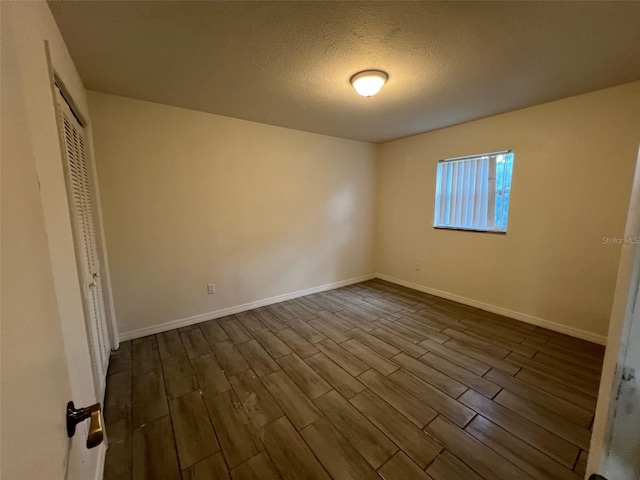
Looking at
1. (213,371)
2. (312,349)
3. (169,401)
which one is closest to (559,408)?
(312,349)

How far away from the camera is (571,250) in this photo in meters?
2.55

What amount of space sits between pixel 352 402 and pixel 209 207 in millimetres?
2409

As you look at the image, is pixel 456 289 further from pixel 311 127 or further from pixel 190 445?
pixel 190 445

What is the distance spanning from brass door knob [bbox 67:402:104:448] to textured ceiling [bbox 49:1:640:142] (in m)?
1.80

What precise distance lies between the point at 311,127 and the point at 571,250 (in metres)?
3.20

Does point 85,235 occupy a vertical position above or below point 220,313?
above

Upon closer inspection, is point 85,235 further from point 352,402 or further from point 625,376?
point 625,376

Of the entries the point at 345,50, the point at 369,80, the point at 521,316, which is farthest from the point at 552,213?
the point at 345,50

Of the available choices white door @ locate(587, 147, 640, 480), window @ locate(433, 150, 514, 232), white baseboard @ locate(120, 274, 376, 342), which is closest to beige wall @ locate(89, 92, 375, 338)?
white baseboard @ locate(120, 274, 376, 342)

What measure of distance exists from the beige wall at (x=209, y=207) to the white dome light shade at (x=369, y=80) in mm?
1549

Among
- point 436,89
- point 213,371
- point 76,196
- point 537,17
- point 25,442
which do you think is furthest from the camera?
point 436,89

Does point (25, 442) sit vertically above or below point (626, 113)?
below

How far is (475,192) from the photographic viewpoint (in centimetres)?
325

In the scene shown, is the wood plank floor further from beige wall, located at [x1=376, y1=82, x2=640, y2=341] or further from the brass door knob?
the brass door knob
